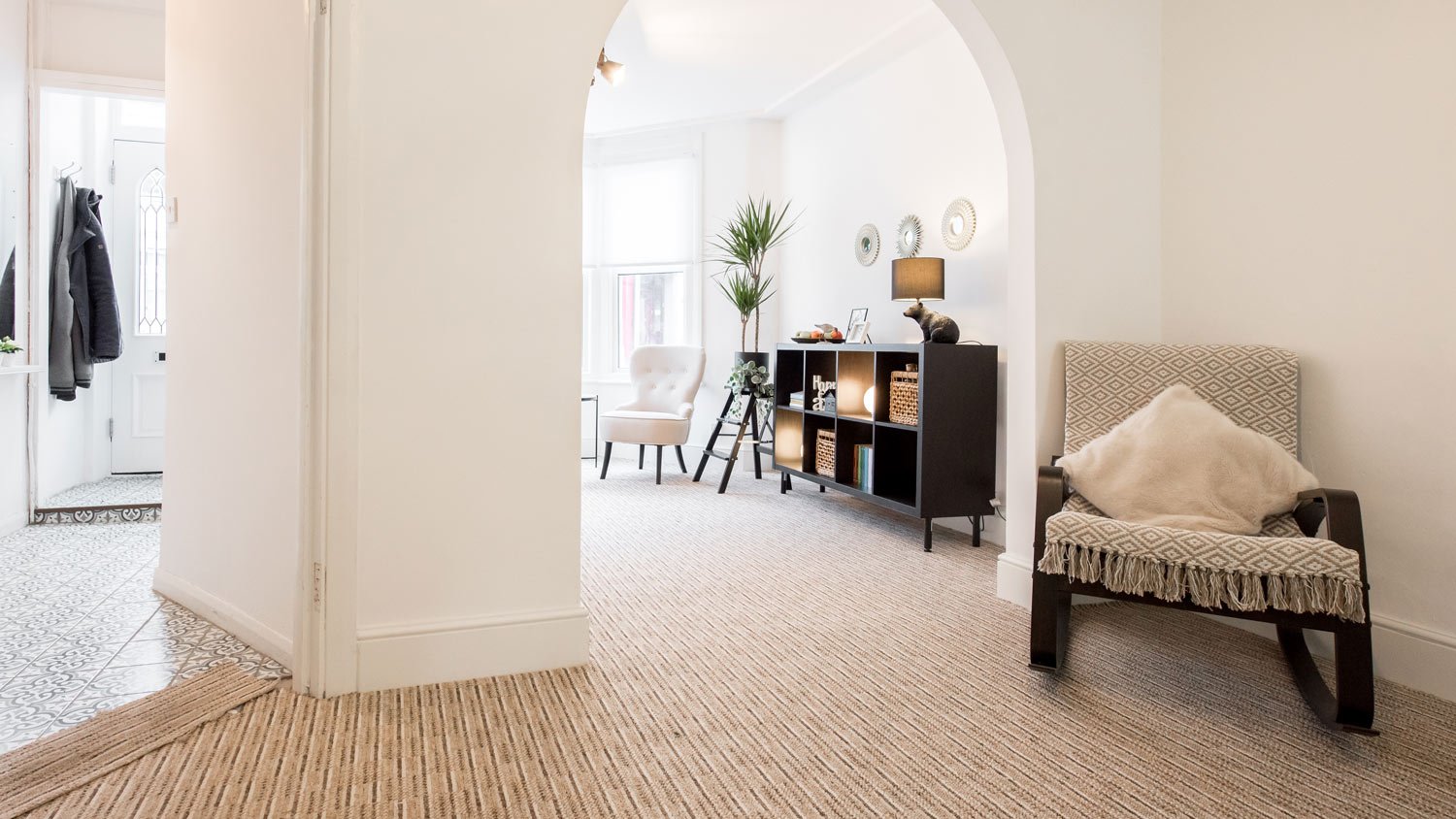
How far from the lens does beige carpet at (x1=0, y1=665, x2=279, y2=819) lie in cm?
144

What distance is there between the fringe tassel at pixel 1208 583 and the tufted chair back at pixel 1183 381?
64 cm

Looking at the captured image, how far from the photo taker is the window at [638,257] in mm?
6270

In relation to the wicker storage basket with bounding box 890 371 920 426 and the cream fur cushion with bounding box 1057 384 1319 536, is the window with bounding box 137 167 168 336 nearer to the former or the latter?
the wicker storage basket with bounding box 890 371 920 426

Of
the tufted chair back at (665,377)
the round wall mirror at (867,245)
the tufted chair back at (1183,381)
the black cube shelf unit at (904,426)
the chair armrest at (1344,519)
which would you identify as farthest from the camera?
the tufted chair back at (665,377)

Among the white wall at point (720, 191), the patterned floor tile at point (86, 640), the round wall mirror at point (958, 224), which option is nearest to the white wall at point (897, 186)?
the round wall mirror at point (958, 224)

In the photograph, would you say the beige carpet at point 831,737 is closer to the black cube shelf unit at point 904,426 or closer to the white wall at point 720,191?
the black cube shelf unit at point 904,426

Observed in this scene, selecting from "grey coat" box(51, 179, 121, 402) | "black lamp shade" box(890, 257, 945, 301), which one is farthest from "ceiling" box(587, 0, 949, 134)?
"grey coat" box(51, 179, 121, 402)

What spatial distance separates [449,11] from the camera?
1.91 meters

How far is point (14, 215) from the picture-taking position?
Answer: 11.7ft

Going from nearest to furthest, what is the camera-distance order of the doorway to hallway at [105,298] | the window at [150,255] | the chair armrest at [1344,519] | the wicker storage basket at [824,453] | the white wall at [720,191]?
the chair armrest at [1344,519] < the doorway to hallway at [105,298] < the wicker storage basket at [824,453] < the window at [150,255] < the white wall at [720,191]

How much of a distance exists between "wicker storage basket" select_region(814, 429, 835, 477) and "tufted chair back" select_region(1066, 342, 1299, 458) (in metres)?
1.87

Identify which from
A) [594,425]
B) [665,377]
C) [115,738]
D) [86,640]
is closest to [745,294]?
[665,377]

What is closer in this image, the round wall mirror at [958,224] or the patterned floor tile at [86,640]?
the patterned floor tile at [86,640]

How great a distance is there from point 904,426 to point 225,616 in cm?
263
